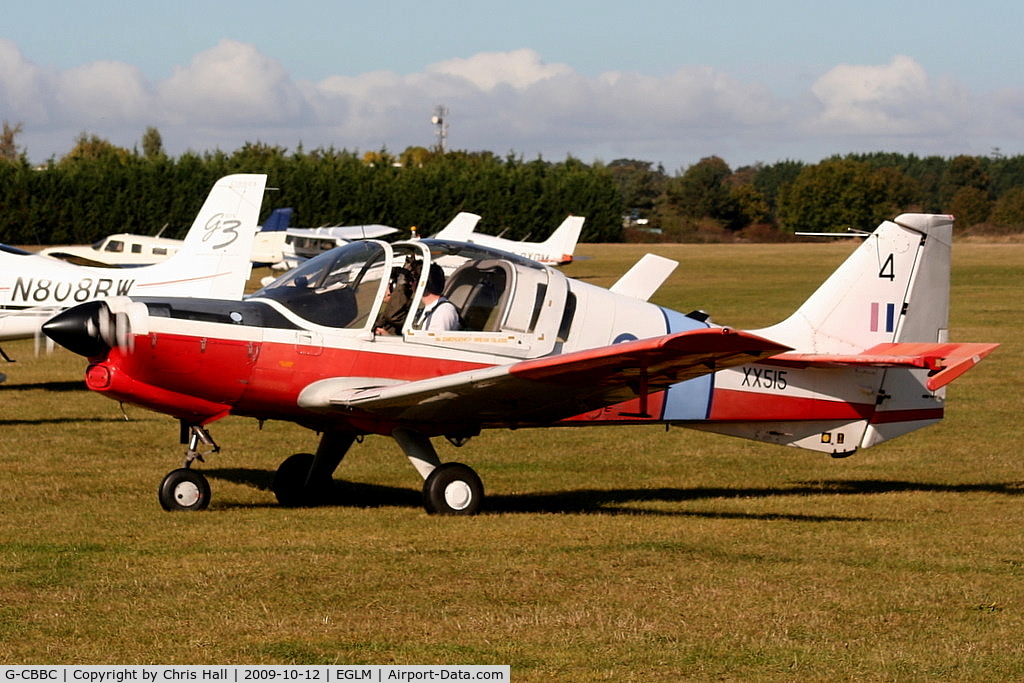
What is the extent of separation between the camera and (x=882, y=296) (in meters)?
10.8

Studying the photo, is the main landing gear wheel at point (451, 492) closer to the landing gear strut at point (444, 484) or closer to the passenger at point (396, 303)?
the landing gear strut at point (444, 484)

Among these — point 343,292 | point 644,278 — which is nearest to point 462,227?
point 644,278

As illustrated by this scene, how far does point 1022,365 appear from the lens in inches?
866

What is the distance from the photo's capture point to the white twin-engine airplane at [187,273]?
18.9 meters

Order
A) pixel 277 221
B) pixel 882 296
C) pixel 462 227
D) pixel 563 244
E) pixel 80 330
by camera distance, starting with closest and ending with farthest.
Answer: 1. pixel 80 330
2. pixel 882 296
3. pixel 462 227
4. pixel 277 221
5. pixel 563 244

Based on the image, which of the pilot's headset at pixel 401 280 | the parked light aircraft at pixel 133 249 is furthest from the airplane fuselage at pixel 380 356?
the parked light aircraft at pixel 133 249

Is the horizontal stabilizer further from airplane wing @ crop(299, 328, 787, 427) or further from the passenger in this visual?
the passenger

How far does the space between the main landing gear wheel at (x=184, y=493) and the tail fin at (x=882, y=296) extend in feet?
15.0

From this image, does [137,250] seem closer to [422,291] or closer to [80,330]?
[422,291]

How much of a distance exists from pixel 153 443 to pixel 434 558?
6.61m

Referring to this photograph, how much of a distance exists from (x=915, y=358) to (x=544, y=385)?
8.76 ft

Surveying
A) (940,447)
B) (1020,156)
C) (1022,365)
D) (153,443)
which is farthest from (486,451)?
(1020,156)

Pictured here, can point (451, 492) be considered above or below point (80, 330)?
below

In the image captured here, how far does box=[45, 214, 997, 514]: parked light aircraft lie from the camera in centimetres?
895
